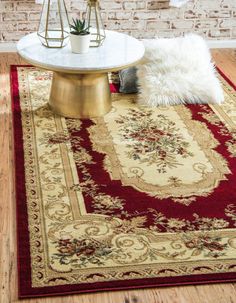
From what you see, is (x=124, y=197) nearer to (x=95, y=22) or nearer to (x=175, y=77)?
(x=175, y=77)

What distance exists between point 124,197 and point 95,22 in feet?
4.24

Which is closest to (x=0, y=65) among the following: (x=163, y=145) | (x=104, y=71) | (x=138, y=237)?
(x=104, y=71)

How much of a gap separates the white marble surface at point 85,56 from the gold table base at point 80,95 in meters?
0.09

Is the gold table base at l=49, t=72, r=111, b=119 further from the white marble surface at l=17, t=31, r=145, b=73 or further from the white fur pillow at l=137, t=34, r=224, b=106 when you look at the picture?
the white fur pillow at l=137, t=34, r=224, b=106

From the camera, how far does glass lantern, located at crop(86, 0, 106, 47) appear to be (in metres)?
3.08

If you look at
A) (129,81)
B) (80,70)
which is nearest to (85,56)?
(80,70)

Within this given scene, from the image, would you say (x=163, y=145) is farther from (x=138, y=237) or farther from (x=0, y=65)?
(x=0, y=65)

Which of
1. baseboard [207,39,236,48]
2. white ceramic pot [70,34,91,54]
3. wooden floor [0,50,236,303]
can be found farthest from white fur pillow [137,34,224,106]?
wooden floor [0,50,236,303]

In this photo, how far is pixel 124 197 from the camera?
2.35 meters

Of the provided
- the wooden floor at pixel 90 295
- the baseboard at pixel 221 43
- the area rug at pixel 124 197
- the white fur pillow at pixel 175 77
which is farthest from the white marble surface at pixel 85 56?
the baseboard at pixel 221 43

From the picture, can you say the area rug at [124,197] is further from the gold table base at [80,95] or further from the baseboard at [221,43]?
the baseboard at [221,43]

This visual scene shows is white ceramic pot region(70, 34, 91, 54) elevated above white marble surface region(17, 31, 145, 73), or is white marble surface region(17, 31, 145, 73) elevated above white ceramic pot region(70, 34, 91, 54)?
white ceramic pot region(70, 34, 91, 54)

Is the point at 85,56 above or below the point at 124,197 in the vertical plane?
above

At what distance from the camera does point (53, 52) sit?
3.00m
